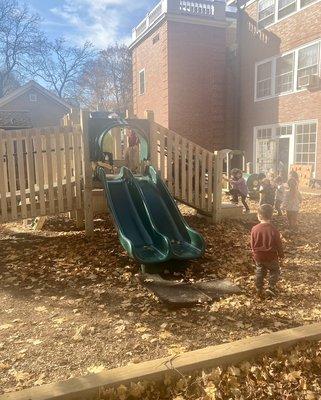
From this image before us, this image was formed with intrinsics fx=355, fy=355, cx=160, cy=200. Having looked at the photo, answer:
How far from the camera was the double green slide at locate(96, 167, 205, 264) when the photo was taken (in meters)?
5.64

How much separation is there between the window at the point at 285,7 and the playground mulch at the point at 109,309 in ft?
47.5

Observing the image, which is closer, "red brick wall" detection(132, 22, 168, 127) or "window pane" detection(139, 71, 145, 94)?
"red brick wall" detection(132, 22, 168, 127)

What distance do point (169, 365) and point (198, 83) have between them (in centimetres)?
1985

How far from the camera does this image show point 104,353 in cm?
340

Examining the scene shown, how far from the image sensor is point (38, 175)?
7109 mm

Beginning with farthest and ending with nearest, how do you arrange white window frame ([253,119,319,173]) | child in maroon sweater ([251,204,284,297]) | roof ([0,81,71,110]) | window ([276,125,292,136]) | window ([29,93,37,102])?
window ([29,93,37,102]) < roof ([0,81,71,110]) < window ([276,125,292,136]) < white window frame ([253,119,319,173]) < child in maroon sweater ([251,204,284,297])

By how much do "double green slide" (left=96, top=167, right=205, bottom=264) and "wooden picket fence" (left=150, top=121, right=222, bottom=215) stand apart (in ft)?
2.40

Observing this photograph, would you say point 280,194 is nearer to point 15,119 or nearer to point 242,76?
point 242,76

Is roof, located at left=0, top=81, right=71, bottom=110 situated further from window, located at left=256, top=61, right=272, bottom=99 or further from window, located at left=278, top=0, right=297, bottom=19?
window, located at left=278, top=0, right=297, bottom=19

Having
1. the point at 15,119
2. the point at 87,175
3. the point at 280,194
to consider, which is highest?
the point at 15,119

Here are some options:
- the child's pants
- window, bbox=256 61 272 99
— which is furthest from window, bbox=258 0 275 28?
the child's pants

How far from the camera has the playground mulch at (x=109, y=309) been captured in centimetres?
338

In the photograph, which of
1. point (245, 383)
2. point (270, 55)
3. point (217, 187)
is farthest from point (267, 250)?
point (270, 55)

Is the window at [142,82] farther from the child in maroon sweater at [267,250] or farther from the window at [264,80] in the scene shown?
the child in maroon sweater at [267,250]
